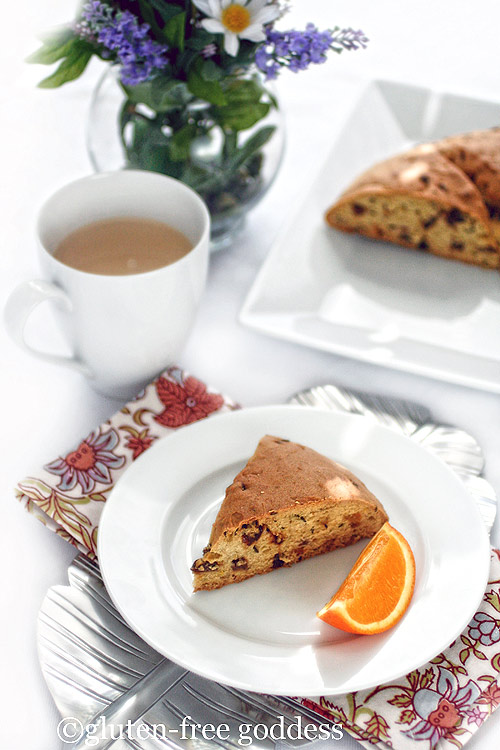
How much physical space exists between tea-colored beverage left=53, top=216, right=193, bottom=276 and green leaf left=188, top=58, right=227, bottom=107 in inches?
7.5

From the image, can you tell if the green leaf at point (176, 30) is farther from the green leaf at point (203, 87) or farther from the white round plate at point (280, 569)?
the white round plate at point (280, 569)

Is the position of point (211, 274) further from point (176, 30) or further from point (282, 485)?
point (282, 485)

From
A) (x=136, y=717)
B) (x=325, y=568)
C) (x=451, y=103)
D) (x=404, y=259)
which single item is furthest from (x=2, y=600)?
(x=451, y=103)

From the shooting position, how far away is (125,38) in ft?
3.28

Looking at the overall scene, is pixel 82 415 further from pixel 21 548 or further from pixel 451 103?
pixel 451 103

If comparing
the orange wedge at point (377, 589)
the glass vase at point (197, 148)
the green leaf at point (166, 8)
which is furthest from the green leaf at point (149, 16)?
the orange wedge at point (377, 589)

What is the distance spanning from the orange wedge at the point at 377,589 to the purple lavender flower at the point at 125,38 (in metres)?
0.70

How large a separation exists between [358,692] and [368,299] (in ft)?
2.25

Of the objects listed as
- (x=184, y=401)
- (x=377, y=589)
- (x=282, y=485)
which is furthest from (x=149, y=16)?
(x=377, y=589)

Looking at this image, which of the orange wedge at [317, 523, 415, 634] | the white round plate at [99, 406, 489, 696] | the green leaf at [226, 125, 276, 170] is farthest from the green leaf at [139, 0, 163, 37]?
the orange wedge at [317, 523, 415, 634]

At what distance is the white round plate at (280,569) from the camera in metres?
0.73

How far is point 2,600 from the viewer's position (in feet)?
2.82

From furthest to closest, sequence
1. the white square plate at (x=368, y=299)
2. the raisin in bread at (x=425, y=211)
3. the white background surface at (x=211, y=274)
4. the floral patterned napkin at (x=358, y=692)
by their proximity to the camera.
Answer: the raisin in bread at (x=425, y=211)
the white square plate at (x=368, y=299)
the white background surface at (x=211, y=274)
the floral patterned napkin at (x=358, y=692)

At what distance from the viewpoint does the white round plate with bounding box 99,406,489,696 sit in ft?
2.41
